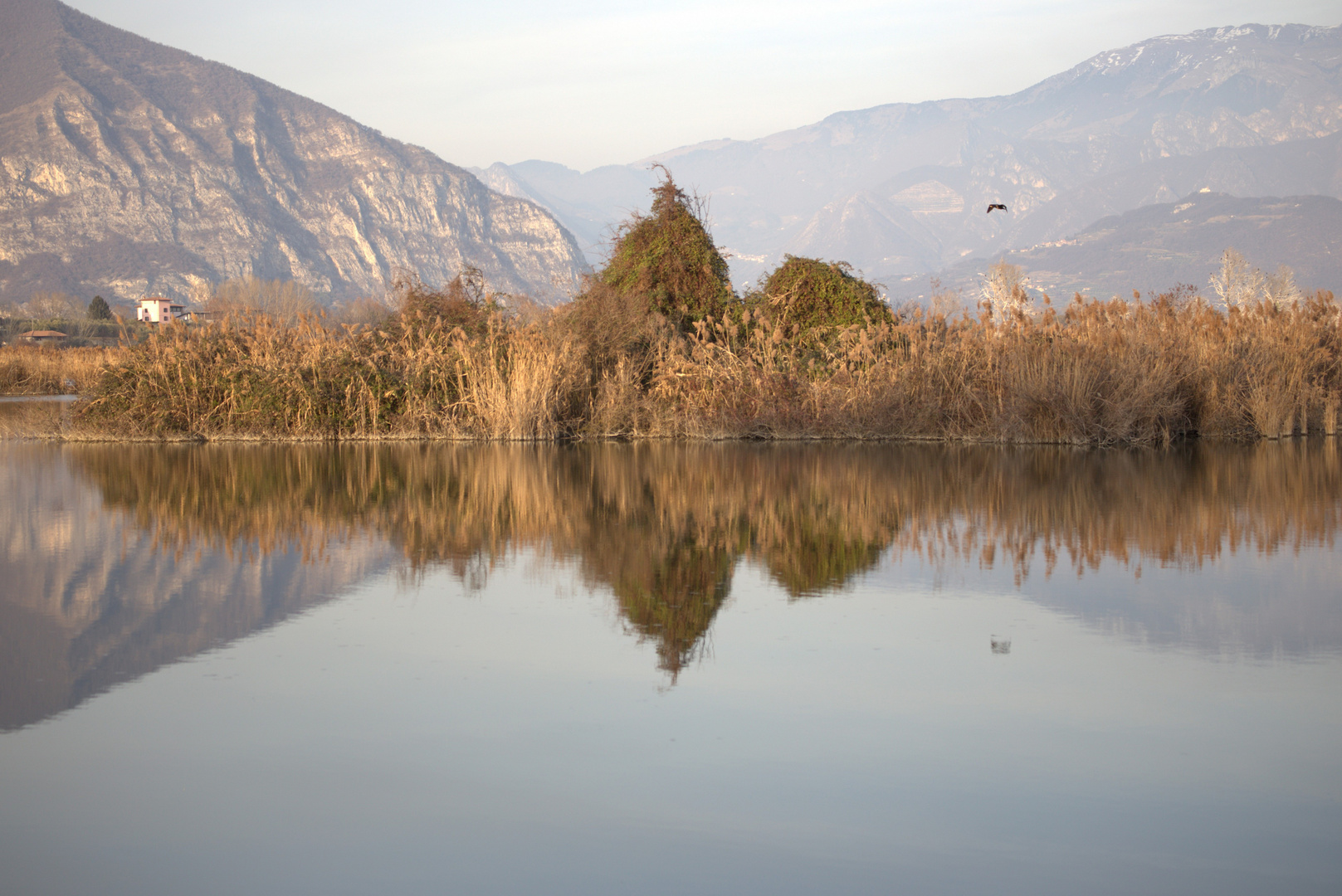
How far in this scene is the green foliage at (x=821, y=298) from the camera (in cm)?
1819

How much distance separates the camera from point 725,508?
9.13 meters

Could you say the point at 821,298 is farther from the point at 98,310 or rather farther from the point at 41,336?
the point at 98,310

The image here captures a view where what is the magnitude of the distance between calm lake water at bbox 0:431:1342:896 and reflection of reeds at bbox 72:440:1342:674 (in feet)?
0.22

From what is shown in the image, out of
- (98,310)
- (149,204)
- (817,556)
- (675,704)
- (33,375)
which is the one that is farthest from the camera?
(149,204)

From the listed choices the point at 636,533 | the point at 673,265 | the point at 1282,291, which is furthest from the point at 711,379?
the point at 1282,291

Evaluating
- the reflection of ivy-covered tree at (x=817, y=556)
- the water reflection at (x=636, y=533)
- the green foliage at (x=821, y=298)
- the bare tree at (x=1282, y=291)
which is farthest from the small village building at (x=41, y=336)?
the reflection of ivy-covered tree at (x=817, y=556)

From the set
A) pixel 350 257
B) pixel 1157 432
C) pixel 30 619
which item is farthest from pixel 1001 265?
pixel 350 257

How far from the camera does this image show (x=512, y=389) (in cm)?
1666

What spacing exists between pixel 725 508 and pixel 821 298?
9928 millimetres

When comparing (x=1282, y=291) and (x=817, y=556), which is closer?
(x=817, y=556)

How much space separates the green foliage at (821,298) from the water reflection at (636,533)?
15.5 feet

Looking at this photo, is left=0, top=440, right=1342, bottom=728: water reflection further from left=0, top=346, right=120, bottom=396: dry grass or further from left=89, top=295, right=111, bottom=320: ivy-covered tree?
left=89, top=295, right=111, bottom=320: ivy-covered tree

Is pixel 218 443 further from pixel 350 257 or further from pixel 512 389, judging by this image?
pixel 350 257

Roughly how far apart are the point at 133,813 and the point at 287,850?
56cm
